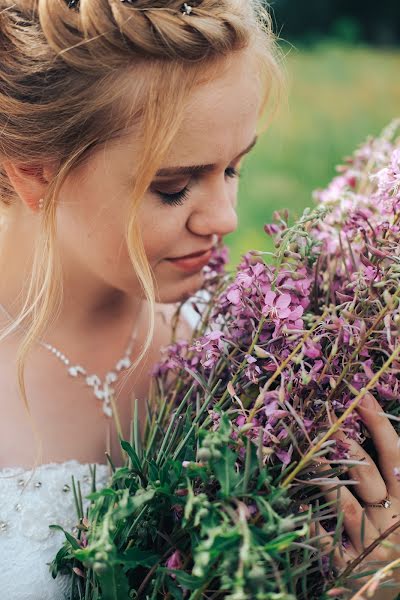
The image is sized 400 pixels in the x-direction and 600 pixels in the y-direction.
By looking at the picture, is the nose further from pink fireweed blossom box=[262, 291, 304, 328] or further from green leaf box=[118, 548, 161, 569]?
green leaf box=[118, 548, 161, 569]

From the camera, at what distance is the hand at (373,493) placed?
102cm

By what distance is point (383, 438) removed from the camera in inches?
41.0

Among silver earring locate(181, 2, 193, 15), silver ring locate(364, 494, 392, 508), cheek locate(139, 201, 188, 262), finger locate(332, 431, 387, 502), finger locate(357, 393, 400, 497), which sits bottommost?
silver ring locate(364, 494, 392, 508)

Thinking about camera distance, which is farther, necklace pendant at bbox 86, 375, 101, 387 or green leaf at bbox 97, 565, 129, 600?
necklace pendant at bbox 86, 375, 101, 387

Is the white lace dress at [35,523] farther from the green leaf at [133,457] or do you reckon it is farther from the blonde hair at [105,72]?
the green leaf at [133,457]

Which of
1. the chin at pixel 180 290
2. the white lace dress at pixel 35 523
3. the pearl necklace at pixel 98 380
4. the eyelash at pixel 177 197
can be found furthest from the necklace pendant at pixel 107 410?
the eyelash at pixel 177 197

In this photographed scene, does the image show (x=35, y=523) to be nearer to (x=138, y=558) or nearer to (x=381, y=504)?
(x=138, y=558)

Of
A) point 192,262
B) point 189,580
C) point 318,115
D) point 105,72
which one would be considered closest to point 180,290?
point 192,262

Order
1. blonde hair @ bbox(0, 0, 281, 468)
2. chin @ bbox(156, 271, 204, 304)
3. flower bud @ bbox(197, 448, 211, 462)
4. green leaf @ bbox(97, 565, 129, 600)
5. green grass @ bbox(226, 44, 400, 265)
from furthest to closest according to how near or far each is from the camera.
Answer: green grass @ bbox(226, 44, 400, 265)
chin @ bbox(156, 271, 204, 304)
blonde hair @ bbox(0, 0, 281, 468)
green leaf @ bbox(97, 565, 129, 600)
flower bud @ bbox(197, 448, 211, 462)

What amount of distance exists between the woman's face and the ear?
0.05 m

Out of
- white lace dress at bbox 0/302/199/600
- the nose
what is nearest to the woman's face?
the nose

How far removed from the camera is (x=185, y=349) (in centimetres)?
132

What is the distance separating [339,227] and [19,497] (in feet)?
2.48

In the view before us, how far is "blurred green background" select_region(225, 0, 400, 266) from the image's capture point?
12.3ft
